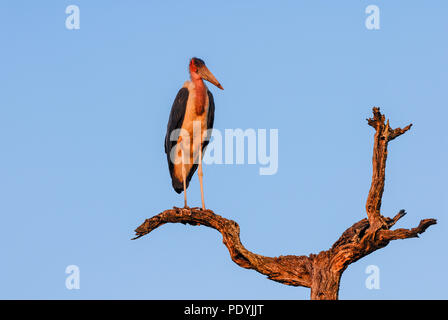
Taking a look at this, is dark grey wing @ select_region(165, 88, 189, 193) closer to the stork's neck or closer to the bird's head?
the stork's neck

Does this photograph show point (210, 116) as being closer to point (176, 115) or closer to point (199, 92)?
point (199, 92)

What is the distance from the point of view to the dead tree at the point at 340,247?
10.8 meters

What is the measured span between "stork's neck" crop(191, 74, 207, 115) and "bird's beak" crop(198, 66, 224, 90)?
0.32 ft

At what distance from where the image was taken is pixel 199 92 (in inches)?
574

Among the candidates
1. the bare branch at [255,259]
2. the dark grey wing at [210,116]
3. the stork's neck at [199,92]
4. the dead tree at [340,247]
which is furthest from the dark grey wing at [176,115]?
the dead tree at [340,247]

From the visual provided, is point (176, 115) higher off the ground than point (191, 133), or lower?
higher

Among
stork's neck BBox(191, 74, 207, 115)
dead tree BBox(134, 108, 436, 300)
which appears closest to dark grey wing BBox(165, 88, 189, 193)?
stork's neck BBox(191, 74, 207, 115)

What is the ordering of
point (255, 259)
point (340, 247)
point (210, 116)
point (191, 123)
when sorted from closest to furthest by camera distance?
point (340, 247)
point (255, 259)
point (191, 123)
point (210, 116)

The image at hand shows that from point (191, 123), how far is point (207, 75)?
118 centimetres

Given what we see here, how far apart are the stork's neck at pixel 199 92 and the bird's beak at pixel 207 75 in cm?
10

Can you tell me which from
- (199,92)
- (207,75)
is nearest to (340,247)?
(199,92)

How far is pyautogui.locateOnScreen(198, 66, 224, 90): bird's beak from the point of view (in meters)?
14.8
